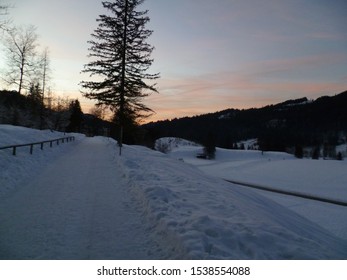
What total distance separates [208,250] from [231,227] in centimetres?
121

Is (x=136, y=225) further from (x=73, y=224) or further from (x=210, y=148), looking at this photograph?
(x=210, y=148)

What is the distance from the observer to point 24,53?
32.8 metres

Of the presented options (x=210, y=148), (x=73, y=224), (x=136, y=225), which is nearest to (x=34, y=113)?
(x=73, y=224)

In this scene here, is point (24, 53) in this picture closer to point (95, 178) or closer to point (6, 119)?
point (95, 178)

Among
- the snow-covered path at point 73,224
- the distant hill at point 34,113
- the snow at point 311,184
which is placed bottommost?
the snow at point 311,184

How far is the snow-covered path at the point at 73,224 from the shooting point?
5.23 m

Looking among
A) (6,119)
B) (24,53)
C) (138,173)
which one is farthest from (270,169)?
(6,119)

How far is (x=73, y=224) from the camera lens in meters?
6.53

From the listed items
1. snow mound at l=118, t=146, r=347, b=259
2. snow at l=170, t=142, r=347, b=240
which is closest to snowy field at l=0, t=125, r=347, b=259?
snow mound at l=118, t=146, r=347, b=259

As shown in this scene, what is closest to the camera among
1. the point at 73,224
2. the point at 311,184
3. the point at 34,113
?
the point at 73,224

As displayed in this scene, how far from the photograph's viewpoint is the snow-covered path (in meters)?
5.23

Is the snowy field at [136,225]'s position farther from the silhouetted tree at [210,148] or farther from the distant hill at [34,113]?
the silhouetted tree at [210,148]

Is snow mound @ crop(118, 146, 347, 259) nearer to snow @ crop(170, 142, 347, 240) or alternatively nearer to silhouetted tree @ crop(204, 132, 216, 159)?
snow @ crop(170, 142, 347, 240)

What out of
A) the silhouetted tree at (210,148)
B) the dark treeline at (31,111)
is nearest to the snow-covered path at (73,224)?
the dark treeline at (31,111)
